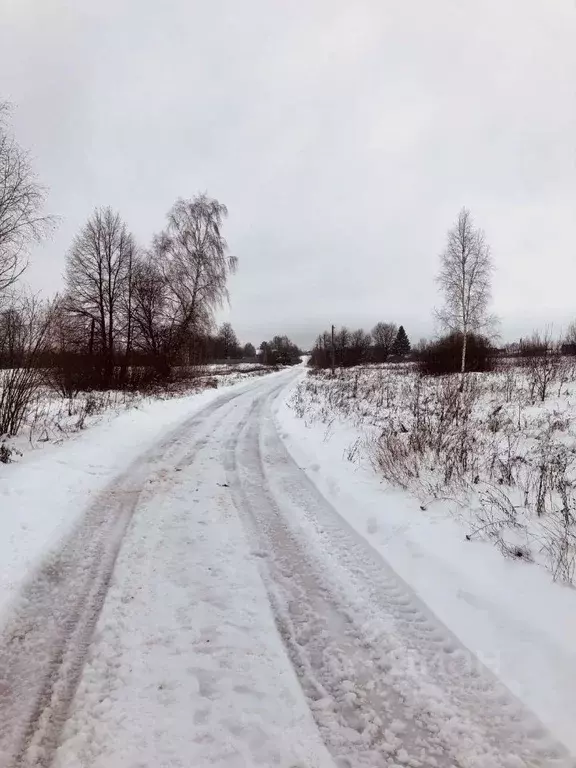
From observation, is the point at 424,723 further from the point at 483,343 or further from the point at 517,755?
the point at 483,343

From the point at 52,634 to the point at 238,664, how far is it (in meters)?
1.26

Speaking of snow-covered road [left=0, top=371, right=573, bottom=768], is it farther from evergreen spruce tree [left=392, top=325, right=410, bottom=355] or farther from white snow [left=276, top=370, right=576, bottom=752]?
evergreen spruce tree [left=392, top=325, right=410, bottom=355]

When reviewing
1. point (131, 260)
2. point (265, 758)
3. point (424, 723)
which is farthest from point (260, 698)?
point (131, 260)

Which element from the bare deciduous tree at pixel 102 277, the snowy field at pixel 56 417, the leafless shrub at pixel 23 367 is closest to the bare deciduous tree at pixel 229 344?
the bare deciduous tree at pixel 102 277

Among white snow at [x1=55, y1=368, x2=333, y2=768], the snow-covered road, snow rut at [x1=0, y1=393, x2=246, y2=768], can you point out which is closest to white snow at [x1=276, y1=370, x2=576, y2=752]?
the snow-covered road

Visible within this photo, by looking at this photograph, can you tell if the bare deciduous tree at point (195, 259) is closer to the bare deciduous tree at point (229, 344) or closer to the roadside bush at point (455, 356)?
the roadside bush at point (455, 356)

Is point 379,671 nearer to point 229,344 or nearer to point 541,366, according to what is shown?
point 541,366

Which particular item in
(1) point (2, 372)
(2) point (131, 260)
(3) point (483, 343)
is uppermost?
(2) point (131, 260)

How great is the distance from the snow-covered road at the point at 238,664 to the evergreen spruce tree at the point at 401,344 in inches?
3291

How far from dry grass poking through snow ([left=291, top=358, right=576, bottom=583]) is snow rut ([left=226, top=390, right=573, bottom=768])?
120 cm

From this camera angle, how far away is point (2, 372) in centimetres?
739

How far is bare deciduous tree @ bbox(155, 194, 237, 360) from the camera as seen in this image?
73.5 ft

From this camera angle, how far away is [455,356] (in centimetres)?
2545

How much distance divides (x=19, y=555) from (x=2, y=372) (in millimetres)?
5212
